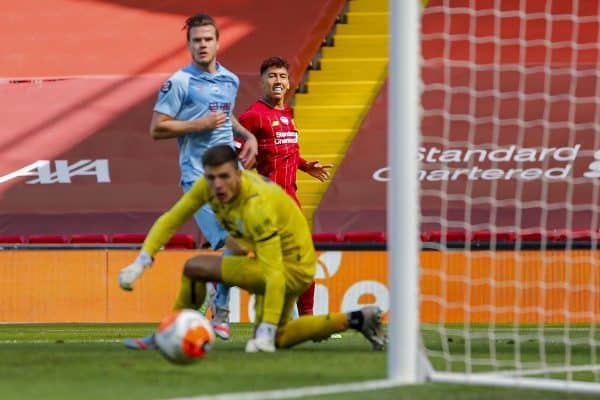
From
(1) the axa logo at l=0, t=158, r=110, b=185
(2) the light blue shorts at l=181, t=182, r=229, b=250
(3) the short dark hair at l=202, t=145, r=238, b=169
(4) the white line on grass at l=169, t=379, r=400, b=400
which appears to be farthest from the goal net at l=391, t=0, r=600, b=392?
(4) the white line on grass at l=169, t=379, r=400, b=400

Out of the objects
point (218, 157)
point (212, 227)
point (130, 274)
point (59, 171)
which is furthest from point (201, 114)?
point (59, 171)

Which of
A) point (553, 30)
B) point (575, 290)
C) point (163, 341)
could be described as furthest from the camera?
point (553, 30)

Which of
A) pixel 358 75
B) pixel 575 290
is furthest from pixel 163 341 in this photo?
pixel 358 75

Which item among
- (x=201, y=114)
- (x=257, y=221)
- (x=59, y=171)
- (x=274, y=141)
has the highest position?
(x=201, y=114)

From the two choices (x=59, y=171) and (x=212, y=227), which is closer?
(x=212, y=227)

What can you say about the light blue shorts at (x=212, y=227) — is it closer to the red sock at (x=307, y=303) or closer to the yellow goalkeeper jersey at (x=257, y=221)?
the yellow goalkeeper jersey at (x=257, y=221)

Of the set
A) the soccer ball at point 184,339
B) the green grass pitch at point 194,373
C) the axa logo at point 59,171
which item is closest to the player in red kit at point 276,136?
the green grass pitch at point 194,373

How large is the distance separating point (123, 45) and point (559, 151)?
17.2ft

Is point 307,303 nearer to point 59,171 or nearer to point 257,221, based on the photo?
point 257,221

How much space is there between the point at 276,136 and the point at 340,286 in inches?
160

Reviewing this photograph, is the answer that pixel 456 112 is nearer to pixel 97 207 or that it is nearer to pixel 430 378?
pixel 97 207

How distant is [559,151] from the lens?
15219 millimetres

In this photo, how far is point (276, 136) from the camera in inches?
375

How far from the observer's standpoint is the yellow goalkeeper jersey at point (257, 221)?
22.5ft
